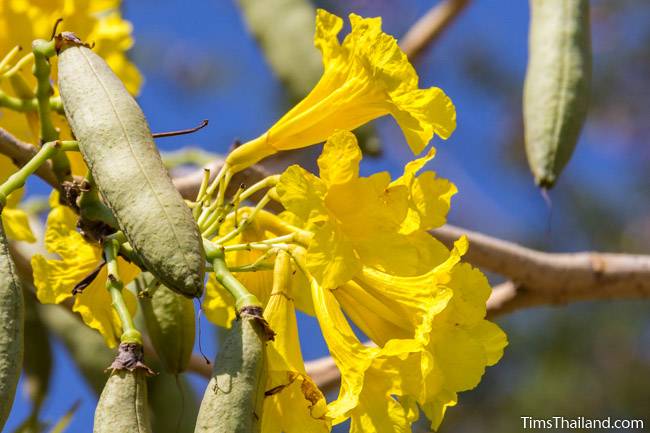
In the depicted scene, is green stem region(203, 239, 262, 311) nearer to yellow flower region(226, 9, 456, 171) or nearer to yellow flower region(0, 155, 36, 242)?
yellow flower region(226, 9, 456, 171)

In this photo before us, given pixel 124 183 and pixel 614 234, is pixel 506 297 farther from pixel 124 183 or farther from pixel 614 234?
pixel 614 234

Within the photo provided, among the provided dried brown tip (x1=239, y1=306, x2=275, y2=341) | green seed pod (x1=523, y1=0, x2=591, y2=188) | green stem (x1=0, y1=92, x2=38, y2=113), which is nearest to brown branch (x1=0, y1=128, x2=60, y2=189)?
green stem (x1=0, y1=92, x2=38, y2=113)

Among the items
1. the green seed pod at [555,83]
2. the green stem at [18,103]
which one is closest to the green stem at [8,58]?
the green stem at [18,103]

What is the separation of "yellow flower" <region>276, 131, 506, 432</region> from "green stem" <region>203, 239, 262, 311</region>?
99 millimetres

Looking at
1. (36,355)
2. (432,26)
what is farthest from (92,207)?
(432,26)

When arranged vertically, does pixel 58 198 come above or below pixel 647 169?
above

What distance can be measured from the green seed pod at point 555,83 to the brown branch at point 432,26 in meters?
0.81

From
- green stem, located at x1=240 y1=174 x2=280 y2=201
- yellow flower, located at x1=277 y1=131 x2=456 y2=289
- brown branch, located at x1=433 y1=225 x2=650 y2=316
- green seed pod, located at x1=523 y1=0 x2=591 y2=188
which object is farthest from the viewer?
brown branch, located at x1=433 y1=225 x2=650 y2=316

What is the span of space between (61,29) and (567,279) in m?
1.06

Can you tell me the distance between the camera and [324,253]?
125 centimetres

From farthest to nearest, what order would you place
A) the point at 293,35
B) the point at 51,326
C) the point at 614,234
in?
the point at 614,234, the point at 293,35, the point at 51,326

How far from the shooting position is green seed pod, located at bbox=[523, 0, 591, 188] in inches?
72.6

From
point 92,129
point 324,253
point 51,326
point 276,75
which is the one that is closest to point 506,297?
point 276,75

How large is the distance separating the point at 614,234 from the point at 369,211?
420 cm
